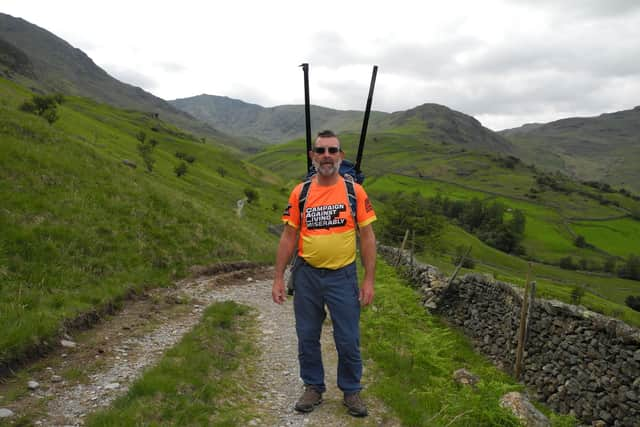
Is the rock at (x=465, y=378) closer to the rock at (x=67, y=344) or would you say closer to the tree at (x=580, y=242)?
the rock at (x=67, y=344)

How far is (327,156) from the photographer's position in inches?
210

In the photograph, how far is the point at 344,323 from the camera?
18.0 ft

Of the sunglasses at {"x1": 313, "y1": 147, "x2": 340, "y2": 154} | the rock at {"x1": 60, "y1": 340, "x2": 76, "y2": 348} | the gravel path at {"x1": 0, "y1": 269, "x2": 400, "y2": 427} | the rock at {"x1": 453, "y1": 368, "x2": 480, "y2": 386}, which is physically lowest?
the rock at {"x1": 453, "y1": 368, "x2": 480, "y2": 386}

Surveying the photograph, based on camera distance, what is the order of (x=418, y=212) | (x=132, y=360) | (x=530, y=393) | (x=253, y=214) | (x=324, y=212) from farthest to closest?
1. (x=418, y=212)
2. (x=253, y=214)
3. (x=530, y=393)
4. (x=132, y=360)
5. (x=324, y=212)

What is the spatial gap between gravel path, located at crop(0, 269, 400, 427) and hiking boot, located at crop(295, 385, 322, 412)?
0.10 m

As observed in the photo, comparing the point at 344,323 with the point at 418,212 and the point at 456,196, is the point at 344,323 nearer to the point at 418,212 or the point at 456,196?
the point at 418,212

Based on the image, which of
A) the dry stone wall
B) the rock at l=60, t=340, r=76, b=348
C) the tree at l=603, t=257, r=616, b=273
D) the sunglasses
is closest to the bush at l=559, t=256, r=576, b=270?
the tree at l=603, t=257, r=616, b=273

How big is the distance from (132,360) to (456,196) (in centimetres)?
15829

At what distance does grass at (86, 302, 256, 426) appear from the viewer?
5129 millimetres

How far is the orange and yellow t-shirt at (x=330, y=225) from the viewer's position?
17.5ft

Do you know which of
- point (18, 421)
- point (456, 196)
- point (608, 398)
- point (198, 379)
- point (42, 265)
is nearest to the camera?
point (18, 421)

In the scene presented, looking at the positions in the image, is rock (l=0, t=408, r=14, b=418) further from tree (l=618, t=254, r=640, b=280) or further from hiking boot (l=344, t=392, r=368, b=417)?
tree (l=618, t=254, r=640, b=280)

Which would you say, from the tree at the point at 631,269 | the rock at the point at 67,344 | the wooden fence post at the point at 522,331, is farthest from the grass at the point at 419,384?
the tree at the point at 631,269

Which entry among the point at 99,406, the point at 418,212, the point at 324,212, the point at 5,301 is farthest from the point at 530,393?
the point at 418,212
